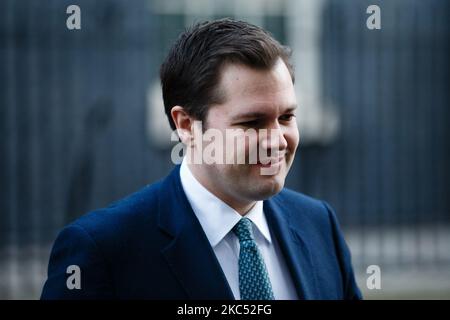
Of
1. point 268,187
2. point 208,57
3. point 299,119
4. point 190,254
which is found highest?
point 208,57

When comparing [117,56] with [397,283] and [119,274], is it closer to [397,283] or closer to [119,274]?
[397,283]

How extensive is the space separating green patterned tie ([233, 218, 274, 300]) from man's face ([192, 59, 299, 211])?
0.12 m

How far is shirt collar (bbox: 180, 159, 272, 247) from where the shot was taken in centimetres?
240

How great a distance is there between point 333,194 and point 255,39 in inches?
239

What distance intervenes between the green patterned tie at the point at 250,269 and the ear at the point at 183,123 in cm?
34

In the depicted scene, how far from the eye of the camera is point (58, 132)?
24.0 ft

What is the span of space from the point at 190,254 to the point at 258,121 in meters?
0.45

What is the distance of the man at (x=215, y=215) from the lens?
7.38 feet

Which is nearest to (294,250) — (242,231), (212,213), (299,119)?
(242,231)

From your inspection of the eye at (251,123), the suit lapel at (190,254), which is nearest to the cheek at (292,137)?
the eye at (251,123)

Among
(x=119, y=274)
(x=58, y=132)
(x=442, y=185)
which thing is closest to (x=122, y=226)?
(x=119, y=274)

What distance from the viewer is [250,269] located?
2.35 metres

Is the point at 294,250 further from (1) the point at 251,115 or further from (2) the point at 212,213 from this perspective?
(1) the point at 251,115

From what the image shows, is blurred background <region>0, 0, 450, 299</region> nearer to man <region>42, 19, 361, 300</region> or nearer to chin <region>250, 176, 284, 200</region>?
man <region>42, 19, 361, 300</region>
